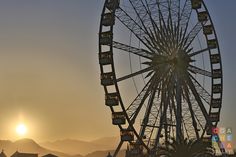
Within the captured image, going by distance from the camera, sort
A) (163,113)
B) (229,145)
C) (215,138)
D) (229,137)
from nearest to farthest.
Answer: (163,113) → (215,138) → (229,145) → (229,137)

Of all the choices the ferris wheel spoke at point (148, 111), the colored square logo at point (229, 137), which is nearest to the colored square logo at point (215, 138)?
the ferris wheel spoke at point (148, 111)

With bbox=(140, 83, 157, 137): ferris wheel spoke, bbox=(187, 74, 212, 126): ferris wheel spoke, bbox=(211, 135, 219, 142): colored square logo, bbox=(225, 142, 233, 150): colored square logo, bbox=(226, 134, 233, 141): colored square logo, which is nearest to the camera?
bbox=(140, 83, 157, 137): ferris wheel spoke

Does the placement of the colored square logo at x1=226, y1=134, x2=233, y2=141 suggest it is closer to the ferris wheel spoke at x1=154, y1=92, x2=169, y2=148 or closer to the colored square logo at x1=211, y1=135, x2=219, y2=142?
the colored square logo at x1=211, y1=135, x2=219, y2=142

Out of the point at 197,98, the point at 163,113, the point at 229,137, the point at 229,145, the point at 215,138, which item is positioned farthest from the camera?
the point at 229,137

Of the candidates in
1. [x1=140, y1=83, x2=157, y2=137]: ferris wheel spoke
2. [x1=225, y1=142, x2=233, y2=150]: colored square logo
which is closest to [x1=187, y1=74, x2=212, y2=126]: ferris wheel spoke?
[x1=140, y1=83, x2=157, y2=137]: ferris wheel spoke

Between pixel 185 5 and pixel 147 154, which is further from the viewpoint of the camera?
pixel 185 5

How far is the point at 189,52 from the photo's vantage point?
54.8 metres

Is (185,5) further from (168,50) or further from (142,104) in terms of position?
(142,104)

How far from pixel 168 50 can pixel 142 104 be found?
26.4 feet

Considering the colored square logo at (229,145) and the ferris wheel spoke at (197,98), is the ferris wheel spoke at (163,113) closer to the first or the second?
the ferris wheel spoke at (197,98)

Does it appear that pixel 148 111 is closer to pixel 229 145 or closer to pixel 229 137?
pixel 229 145

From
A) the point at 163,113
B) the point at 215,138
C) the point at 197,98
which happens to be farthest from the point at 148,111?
the point at 215,138

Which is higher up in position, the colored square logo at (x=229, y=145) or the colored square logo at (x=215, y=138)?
the colored square logo at (x=215, y=138)

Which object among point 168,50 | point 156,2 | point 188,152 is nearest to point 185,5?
point 156,2
